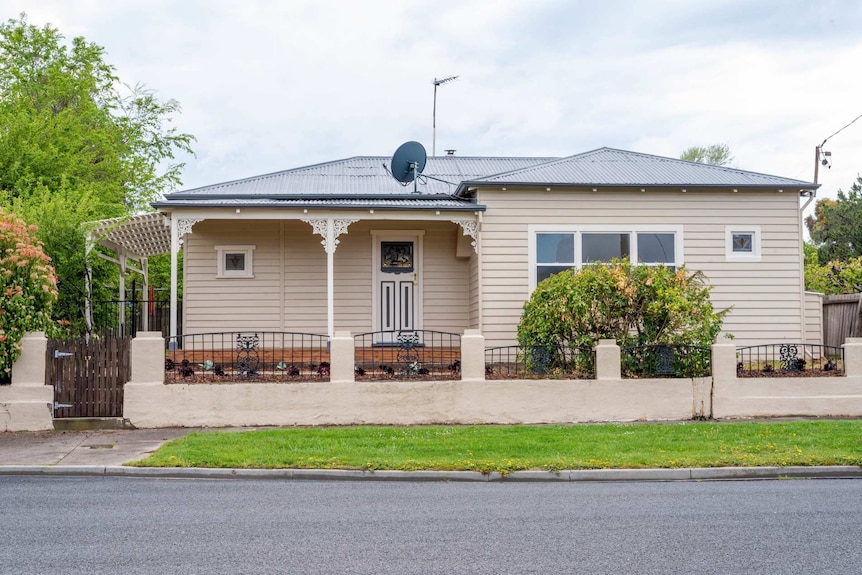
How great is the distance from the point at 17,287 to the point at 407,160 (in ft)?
29.4

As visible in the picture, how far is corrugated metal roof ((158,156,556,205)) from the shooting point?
19031 millimetres

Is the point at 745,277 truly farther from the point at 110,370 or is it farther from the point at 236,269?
the point at 110,370

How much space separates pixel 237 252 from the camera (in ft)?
62.6

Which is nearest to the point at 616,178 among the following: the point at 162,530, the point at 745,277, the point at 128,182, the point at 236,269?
the point at 745,277

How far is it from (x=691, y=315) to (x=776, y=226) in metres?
4.53

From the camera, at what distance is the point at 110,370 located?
13.5 meters

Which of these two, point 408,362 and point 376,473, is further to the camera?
point 408,362

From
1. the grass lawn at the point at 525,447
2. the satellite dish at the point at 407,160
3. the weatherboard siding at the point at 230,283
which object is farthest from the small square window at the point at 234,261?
the grass lawn at the point at 525,447

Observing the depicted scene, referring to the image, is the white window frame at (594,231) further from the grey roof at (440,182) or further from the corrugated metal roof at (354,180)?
the corrugated metal roof at (354,180)

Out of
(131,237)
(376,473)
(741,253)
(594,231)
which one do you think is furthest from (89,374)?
(741,253)

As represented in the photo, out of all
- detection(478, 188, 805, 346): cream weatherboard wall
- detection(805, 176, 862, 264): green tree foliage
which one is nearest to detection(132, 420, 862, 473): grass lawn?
detection(478, 188, 805, 346): cream weatherboard wall

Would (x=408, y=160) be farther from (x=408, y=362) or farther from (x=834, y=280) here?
(x=834, y=280)

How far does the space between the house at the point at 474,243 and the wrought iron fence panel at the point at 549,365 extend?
2.71 meters

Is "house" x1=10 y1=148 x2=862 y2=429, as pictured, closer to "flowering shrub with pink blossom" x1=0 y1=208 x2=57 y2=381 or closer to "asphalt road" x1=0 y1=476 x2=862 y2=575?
"flowering shrub with pink blossom" x1=0 y1=208 x2=57 y2=381
